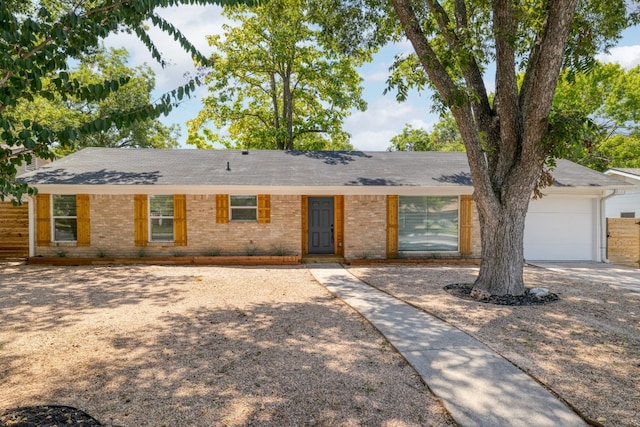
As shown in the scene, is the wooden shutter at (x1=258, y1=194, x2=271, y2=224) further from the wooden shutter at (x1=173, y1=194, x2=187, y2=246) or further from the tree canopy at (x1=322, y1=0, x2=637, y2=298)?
the tree canopy at (x1=322, y1=0, x2=637, y2=298)

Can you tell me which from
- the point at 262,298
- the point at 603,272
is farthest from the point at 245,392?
the point at 603,272

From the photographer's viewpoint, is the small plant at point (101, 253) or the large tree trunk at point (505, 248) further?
the small plant at point (101, 253)

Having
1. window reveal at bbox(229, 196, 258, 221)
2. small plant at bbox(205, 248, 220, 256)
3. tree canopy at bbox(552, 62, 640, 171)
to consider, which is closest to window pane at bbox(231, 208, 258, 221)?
window reveal at bbox(229, 196, 258, 221)

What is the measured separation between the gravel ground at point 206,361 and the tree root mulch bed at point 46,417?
117mm

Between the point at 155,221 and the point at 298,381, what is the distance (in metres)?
10.2

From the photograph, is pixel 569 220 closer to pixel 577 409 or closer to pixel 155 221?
pixel 577 409

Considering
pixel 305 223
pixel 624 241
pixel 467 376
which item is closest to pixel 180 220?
pixel 305 223

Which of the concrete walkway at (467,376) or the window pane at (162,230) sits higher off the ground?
the window pane at (162,230)

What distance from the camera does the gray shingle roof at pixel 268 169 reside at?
12.5m

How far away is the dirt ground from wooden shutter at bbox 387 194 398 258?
4.33m

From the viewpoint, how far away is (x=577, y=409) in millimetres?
3477

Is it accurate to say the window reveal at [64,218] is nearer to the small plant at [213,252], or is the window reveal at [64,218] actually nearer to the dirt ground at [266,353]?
the dirt ground at [266,353]

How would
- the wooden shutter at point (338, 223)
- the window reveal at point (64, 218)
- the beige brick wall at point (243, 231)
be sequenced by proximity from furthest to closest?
the wooden shutter at point (338, 223) → the beige brick wall at point (243, 231) → the window reveal at point (64, 218)

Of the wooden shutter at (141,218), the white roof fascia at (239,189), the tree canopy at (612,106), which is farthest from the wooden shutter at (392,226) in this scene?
the tree canopy at (612,106)
